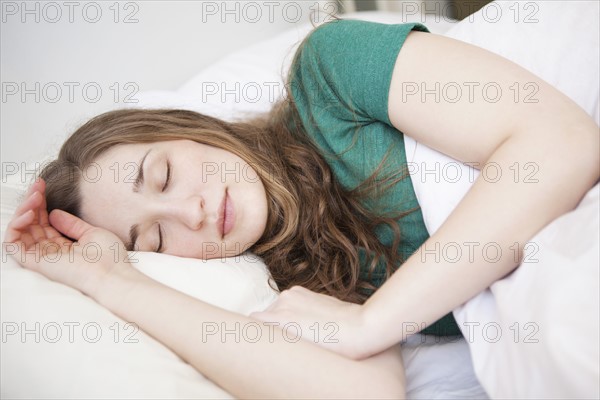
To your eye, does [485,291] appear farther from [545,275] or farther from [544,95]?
[544,95]

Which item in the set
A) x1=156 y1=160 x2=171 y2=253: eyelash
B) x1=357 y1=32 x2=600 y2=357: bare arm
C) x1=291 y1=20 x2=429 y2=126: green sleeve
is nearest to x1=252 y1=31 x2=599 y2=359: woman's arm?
x1=357 y1=32 x2=600 y2=357: bare arm

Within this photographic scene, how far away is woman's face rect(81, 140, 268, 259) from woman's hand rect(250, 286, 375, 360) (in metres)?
0.16

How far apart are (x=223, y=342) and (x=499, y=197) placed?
1.33ft

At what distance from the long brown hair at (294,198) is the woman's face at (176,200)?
0.04m

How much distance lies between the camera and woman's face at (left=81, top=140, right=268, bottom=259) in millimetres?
932

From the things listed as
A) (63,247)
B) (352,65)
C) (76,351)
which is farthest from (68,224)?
(352,65)

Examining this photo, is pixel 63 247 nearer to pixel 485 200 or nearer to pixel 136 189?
pixel 136 189

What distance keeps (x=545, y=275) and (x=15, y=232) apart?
2.48 ft

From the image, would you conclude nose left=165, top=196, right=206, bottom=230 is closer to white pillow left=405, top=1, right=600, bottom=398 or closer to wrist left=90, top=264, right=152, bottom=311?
wrist left=90, top=264, right=152, bottom=311

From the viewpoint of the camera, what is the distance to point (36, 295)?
0.80 meters

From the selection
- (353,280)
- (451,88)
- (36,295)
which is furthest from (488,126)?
(36,295)

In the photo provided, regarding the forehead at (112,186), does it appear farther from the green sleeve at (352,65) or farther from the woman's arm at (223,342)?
the green sleeve at (352,65)

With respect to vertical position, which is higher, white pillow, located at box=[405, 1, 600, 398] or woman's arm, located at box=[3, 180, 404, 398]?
white pillow, located at box=[405, 1, 600, 398]

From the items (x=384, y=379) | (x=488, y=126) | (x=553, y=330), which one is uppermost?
(x=488, y=126)
